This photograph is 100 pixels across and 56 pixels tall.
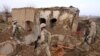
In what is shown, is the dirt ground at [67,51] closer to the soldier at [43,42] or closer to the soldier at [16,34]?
the soldier at [43,42]

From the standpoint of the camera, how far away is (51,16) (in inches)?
1314

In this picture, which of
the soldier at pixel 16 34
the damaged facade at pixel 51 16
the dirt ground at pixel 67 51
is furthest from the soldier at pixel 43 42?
the damaged facade at pixel 51 16

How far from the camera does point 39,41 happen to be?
47.3 feet

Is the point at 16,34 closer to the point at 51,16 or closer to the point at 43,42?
the point at 43,42

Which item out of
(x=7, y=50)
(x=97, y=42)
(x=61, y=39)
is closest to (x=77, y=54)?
(x=97, y=42)

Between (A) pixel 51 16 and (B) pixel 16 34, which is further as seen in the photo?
(A) pixel 51 16

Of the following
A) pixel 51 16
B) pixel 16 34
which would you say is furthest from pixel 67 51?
pixel 51 16

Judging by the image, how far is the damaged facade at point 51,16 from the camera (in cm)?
3106

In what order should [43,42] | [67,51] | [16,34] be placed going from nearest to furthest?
[43,42], [16,34], [67,51]

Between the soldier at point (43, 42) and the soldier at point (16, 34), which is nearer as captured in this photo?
the soldier at point (43, 42)

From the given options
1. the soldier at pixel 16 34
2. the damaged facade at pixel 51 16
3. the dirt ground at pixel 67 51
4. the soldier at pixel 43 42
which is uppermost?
the soldier at pixel 43 42

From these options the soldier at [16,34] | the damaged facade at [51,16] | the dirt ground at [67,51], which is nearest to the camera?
the dirt ground at [67,51]

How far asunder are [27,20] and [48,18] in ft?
9.31

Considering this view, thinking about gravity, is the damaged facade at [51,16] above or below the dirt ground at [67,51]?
below
